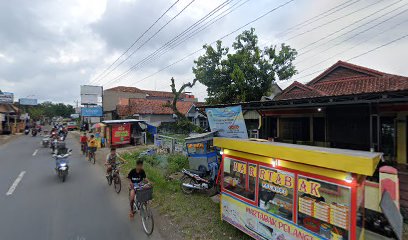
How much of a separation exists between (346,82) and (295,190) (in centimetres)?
1348

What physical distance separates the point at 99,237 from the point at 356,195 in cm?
548

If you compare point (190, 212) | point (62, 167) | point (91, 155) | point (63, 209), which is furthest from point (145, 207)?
point (91, 155)

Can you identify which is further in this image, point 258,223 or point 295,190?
point 258,223

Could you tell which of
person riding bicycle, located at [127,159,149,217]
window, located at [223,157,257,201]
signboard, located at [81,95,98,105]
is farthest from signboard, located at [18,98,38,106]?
window, located at [223,157,257,201]

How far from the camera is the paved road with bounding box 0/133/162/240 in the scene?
5.36 m

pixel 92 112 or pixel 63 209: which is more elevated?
pixel 92 112

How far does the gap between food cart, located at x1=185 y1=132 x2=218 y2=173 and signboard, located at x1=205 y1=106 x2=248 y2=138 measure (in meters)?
1.23

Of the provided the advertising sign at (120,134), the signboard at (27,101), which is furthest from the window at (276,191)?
the signboard at (27,101)

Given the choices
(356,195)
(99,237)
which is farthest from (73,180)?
(356,195)

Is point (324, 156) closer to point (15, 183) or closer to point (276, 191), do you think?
point (276, 191)

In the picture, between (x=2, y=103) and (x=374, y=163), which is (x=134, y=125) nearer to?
(x=374, y=163)

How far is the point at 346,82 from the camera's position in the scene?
14336 mm

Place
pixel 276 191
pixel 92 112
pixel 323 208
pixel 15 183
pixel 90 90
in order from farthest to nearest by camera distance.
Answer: pixel 90 90
pixel 92 112
pixel 15 183
pixel 276 191
pixel 323 208

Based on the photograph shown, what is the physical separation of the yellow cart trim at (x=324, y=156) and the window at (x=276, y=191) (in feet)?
1.21
